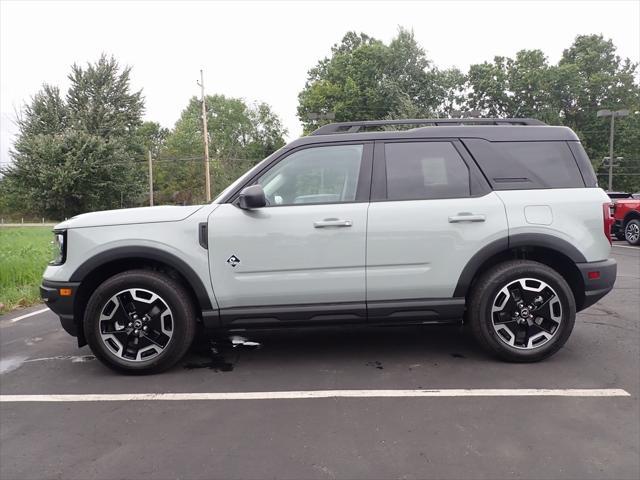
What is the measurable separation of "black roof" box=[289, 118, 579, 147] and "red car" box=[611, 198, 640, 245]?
11961 mm

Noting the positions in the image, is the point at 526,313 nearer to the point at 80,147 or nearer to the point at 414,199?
the point at 414,199

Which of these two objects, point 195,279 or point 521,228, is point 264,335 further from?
point 521,228

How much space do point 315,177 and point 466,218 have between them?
1263mm

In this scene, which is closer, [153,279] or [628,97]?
[153,279]

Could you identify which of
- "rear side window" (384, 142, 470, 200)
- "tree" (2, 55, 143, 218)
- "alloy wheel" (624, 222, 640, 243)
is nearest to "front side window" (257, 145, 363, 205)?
"rear side window" (384, 142, 470, 200)

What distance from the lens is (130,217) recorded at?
3932 mm

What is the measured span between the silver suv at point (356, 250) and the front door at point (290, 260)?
0.01 m

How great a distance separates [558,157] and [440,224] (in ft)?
3.95

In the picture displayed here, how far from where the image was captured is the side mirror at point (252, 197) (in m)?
3.74

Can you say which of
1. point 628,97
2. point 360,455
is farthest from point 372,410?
point 628,97

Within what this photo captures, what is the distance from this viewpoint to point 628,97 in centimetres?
4544

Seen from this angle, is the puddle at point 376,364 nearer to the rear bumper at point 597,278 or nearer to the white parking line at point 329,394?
the white parking line at point 329,394

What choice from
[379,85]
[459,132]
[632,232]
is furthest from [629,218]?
[379,85]

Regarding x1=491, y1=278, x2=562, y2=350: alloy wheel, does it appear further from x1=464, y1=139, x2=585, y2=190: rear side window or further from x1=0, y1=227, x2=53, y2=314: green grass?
x1=0, y1=227, x2=53, y2=314: green grass
